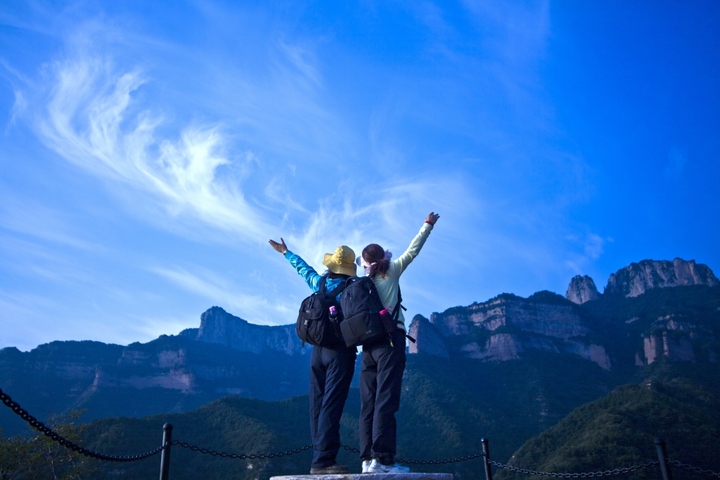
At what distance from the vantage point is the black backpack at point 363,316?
171 inches

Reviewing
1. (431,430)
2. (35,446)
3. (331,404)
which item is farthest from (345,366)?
(431,430)

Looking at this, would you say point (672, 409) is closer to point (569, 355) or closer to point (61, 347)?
point (569, 355)

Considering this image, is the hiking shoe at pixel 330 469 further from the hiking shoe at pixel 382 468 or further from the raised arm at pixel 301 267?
the raised arm at pixel 301 267

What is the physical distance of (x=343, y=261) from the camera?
5090 millimetres

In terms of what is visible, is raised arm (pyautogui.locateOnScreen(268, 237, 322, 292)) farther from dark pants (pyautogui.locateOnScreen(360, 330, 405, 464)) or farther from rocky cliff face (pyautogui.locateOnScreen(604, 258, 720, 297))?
rocky cliff face (pyautogui.locateOnScreen(604, 258, 720, 297))

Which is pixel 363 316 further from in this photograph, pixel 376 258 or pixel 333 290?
pixel 376 258

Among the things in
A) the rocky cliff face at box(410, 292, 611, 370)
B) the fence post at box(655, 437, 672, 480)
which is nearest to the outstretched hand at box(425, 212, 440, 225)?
the fence post at box(655, 437, 672, 480)

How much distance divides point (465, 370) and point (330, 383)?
A: 100m

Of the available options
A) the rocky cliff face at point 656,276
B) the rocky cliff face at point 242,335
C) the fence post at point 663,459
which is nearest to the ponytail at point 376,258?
the fence post at point 663,459

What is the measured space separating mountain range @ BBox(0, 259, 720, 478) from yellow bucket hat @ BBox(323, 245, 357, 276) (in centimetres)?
4488

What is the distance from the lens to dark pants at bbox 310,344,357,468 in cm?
441

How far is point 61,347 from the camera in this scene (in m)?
116

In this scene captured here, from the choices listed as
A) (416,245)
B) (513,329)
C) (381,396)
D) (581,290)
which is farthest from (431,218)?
(581,290)

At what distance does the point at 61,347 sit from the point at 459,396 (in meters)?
91.0
